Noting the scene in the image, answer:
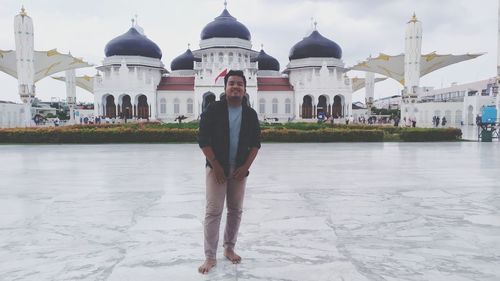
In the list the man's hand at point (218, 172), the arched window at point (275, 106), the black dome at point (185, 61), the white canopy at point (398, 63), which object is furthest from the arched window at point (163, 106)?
the man's hand at point (218, 172)

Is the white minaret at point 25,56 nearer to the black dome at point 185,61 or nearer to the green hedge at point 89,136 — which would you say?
the black dome at point 185,61

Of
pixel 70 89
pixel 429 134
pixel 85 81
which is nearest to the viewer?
pixel 429 134

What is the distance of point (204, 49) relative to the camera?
4578 centimetres

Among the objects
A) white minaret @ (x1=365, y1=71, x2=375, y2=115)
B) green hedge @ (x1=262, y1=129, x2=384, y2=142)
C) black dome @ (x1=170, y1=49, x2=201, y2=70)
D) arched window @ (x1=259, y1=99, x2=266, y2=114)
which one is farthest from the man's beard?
white minaret @ (x1=365, y1=71, x2=375, y2=115)

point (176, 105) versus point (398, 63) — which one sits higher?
point (398, 63)

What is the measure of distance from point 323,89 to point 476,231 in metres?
41.6

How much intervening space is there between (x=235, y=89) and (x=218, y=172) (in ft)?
2.21

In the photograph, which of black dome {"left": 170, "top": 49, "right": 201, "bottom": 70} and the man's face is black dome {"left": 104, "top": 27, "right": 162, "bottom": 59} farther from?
the man's face

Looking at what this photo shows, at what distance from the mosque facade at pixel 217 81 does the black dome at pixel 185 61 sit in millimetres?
2475

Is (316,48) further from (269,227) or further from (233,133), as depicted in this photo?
(233,133)

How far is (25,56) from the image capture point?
35406 millimetres

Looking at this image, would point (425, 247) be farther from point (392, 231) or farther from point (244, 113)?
point (244, 113)

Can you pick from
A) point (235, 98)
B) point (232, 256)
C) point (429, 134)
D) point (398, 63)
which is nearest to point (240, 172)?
point (235, 98)

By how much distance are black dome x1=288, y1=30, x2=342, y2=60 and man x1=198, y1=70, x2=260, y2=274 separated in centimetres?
4540
